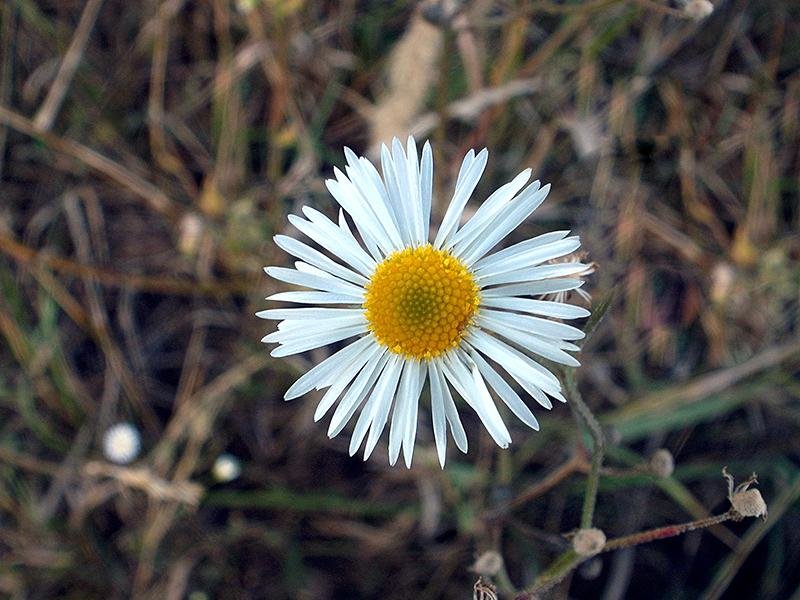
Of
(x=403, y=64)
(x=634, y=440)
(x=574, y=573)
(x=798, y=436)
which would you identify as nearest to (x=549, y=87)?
(x=403, y=64)

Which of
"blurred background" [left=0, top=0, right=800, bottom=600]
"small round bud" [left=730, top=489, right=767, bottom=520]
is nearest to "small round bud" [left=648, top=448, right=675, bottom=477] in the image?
"small round bud" [left=730, top=489, right=767, bottom=520]

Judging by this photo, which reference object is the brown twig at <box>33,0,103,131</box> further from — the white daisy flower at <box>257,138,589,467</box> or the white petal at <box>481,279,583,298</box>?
the white petal at <box>481,279,583,298</box>

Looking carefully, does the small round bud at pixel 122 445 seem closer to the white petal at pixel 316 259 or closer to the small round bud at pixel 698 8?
the white petal at pixel 316 259

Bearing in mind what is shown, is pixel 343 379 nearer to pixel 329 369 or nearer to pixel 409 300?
pixel 329 369

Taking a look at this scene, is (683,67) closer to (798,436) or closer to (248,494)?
(798,436)

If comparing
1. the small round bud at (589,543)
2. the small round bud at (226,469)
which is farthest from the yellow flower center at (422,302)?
the small round bud at (226,469)

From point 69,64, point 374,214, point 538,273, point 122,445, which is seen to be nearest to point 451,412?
point 538,273
